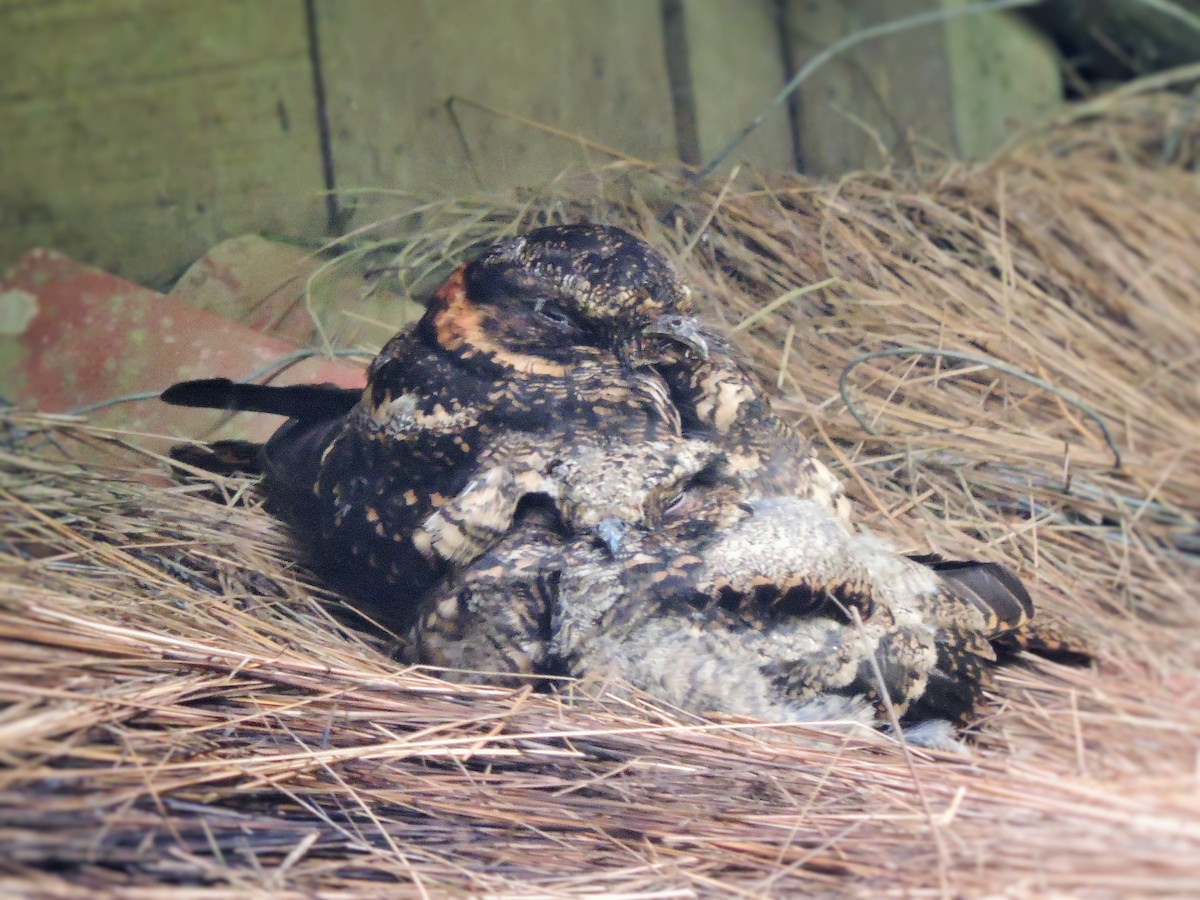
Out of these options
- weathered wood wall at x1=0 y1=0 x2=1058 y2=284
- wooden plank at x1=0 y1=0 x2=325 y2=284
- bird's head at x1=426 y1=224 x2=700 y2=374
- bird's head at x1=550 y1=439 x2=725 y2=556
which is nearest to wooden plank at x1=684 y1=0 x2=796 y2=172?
weathered wood wall at x1=0 y1=0 x2=1058 y2=284

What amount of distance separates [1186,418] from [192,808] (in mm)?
2102

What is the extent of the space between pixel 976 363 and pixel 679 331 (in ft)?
2.42

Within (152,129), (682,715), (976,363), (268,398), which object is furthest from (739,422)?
(152,129)

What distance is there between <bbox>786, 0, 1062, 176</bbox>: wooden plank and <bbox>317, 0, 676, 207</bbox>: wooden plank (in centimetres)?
38

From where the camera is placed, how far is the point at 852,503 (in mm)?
1716

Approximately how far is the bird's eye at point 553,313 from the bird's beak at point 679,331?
11 centimetres

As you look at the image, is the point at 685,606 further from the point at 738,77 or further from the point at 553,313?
the point at 738,77

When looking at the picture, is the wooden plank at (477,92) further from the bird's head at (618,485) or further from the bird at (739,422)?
the bird's head at (618,485)

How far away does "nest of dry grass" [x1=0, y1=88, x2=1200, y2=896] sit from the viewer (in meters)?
1.08

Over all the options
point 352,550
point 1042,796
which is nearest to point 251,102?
point 352,550

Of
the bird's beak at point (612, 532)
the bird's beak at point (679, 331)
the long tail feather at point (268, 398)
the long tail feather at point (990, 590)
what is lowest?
the long tail feather at point (990, 590)

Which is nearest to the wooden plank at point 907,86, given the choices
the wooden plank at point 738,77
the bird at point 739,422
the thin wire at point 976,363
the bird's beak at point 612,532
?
the wooden plank at point 738,77

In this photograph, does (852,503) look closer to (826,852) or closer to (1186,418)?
(826,852)

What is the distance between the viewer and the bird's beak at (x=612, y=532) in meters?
1.40
